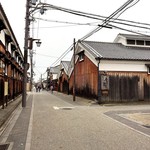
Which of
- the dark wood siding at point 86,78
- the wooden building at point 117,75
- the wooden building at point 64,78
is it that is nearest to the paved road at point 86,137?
the wooden building at point 117,75

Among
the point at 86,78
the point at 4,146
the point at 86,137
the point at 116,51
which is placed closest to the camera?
the point at 4,146

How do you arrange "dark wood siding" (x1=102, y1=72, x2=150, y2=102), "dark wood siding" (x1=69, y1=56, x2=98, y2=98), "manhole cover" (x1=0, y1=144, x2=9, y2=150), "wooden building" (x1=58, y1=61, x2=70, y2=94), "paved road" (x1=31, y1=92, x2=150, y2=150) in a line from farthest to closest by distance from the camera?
"wooden building" (x1=58, y1=61, x2=70, y2=94), "dark wood siding" (x1=69, y1=56, x2=98, y2=98), "dark wood siding" (x1=102, y1=72, x2=150, y2=102), "paved road" (x1=31, y1=92, x2=150, y2=150), "manhole cover" (x1=0, y1=144, x2=9, y2=150)

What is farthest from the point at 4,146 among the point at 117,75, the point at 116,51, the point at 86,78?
the point at 116,51

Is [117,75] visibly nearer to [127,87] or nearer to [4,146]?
[127,87]

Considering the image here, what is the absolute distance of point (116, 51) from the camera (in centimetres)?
2603

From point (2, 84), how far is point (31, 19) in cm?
694

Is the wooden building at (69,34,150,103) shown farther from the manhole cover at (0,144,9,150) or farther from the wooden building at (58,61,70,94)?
the wooden building at (58,61,70,94)

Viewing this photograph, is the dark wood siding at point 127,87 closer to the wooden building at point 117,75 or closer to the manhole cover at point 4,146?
the wooden building at point 117,75

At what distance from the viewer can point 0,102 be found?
1723 centimetres

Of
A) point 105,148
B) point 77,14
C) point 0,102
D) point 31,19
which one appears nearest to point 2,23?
point 77,14

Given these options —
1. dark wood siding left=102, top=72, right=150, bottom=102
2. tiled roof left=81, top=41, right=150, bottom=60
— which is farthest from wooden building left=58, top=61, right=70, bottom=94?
dark wood siding left=102, top=72, right=150, bottom=102

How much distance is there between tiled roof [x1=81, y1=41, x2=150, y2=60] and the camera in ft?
77.2

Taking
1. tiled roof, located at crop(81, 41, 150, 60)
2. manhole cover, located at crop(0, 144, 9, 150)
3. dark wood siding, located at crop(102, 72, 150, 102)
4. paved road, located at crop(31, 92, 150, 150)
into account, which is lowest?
manhole cover, located at crop(0, 144, 9, 150)

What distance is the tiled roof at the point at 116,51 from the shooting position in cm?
2352
